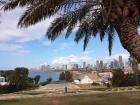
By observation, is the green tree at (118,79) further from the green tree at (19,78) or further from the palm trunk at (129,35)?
the palm trunk at (129,35)

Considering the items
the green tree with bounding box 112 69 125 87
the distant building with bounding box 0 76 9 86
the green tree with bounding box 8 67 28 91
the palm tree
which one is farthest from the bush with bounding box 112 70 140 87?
the palm tree

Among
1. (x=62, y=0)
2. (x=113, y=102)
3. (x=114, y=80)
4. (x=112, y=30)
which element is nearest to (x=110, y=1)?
(x=62, y=0)

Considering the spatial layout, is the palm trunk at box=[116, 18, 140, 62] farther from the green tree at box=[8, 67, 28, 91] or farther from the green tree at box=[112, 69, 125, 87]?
the green tree at box=[8, 67, 28, 91]

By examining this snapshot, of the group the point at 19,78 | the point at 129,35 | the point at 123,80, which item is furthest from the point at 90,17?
the point at 19,78

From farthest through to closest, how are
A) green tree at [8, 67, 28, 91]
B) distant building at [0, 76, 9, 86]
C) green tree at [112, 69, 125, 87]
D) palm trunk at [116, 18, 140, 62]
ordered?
green tree at [8, 67, 28, 91]
green tree at [112, 69, 125, 87]
distant building at [0, 76, 9, 86]
palm trunk at [116, 18, 140, 62]

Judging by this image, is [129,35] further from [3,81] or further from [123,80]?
[3,81]

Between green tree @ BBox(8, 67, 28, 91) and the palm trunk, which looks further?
green tree @ BBox(8, 67, 28, 91)

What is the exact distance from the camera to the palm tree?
15438mm

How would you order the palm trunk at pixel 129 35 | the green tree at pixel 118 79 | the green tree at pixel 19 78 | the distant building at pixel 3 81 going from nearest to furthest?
1. the palm trunk at pixel 129 35
2. the distant building at pixel 3 81
3. the green tree at pixel 118 79
4. the green tree at pixel 19 78

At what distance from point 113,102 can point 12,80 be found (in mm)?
34765

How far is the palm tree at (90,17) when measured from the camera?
15.4 m

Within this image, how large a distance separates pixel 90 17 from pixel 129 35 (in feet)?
10.5

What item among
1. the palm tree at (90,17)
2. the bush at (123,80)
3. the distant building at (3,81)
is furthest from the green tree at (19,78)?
the palm tree at (90,17)

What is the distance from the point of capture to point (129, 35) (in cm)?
1552
